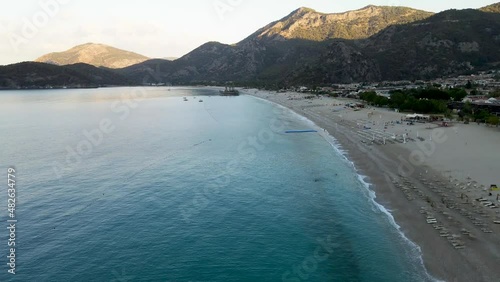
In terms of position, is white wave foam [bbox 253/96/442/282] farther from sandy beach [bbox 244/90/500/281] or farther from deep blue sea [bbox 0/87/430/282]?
sandy beach [bbox 244/90/500/281]

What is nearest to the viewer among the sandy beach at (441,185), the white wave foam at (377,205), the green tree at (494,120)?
the sandy beach at (441,185)

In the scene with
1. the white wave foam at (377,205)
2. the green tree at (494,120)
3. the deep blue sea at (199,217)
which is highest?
the green tree at (494,120)

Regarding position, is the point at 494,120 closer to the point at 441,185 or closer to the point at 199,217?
the point at 441,185

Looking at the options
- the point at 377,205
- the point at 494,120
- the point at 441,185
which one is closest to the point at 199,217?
the point at 377,205

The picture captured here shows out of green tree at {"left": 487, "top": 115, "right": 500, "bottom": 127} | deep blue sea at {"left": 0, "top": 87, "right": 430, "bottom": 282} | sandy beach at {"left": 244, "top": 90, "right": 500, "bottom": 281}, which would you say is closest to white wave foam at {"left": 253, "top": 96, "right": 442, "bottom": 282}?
deep blue sea at {"left": 0, "top": 87, "right": 430, "bottom": 282}

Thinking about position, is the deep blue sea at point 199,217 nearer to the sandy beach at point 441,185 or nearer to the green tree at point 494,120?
the sandy beach at point 441,185

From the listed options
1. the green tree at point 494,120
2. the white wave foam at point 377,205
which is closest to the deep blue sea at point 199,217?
the white wave foam at point 377,205
